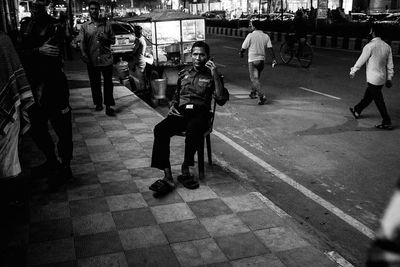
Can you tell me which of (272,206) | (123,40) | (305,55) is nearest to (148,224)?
(272,206)

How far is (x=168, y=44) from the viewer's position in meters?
11.5

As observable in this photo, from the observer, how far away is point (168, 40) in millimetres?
11500

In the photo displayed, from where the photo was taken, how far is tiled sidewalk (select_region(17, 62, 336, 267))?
11.2 ft

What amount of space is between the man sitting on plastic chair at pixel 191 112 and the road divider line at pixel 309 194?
4.19 feet

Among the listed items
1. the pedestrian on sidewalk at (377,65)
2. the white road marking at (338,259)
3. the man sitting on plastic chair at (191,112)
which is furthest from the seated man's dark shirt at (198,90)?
the pedestrian on sidewalk at (377,65)

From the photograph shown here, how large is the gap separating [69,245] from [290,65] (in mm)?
13846

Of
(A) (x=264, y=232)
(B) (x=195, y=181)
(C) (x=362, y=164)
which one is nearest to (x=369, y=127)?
(C) (x=362, y=164)

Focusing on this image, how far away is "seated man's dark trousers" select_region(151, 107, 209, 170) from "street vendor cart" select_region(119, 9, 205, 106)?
558 cm

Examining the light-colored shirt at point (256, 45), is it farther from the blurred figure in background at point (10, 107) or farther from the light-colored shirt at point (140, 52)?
the blurred figure in background at point (10, 107)

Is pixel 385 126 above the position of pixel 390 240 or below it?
below

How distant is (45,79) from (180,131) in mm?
1598

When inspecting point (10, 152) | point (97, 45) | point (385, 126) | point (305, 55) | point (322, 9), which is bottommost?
point (385, 126)

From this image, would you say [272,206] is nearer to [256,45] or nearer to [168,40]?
[256,45]

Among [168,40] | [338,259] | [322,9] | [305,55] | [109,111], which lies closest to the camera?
[338,259]
